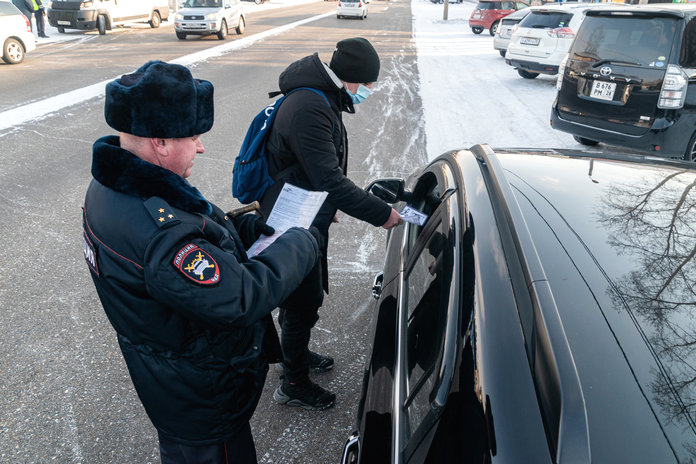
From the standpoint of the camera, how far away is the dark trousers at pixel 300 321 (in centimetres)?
259

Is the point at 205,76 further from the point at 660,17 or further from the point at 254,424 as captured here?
the point at 254,424

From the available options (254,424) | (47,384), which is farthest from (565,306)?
(47,384)

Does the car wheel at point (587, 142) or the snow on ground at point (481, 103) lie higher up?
the snow on ground at point (481, 103)

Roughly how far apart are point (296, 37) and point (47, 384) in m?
17.0

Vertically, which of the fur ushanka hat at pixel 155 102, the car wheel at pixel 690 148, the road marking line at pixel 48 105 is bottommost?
the road marking line at pixel 48 105

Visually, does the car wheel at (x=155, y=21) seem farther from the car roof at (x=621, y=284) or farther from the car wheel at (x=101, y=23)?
the car roof at (x=621, y=284)

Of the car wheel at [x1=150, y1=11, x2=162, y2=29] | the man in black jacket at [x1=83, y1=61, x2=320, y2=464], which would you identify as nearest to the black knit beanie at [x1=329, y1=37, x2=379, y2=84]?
the man in black jacket at [x1=83, y1=61, x2=320, y2=464]

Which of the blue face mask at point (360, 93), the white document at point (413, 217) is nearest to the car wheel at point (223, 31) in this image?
the blue face mask at point (360, 93)

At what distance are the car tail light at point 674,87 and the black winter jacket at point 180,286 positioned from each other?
5.68 m

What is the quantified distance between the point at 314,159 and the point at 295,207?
0.26m

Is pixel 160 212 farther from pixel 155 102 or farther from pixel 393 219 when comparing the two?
pixel 393 219

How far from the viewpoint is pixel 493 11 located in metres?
A: 21.3

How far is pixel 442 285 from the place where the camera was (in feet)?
5.37

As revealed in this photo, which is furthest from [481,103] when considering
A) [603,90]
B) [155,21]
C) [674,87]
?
[155,21]
